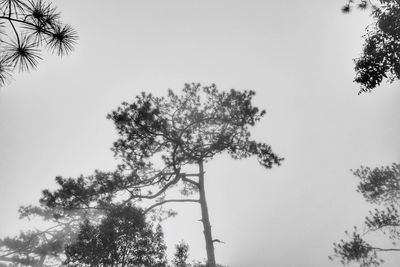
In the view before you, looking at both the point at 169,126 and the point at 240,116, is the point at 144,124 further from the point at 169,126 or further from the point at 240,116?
the point at 240,116

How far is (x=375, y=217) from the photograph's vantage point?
1440 cm

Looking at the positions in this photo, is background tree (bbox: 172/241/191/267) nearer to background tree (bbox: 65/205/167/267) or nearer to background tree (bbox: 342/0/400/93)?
background tree (bbox: 65/205/167/267)

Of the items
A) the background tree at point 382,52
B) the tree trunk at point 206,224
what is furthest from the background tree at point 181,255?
the background tree at point 382,52

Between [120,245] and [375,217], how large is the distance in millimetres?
13668

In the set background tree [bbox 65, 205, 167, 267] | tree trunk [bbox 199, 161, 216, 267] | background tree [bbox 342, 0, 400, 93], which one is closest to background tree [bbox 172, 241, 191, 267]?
background tree [bbox 65, 205, 167, 267]

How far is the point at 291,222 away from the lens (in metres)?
101

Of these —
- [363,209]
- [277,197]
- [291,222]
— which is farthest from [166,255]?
[277,197]

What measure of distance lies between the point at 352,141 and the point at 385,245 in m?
77.8

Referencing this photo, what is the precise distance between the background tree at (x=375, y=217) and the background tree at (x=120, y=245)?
10.2m

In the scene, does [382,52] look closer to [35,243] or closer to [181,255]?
[181,255]

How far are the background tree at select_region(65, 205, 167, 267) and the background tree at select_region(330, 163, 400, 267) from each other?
33.5 feet

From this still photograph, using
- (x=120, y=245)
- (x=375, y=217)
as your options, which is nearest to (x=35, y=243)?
(x=120, y=245)

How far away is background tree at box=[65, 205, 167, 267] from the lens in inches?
326

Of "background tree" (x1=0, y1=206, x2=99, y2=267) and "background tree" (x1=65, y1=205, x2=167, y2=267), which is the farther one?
"background tree" (x1=0, y1=206, x2=99, y2=267)
